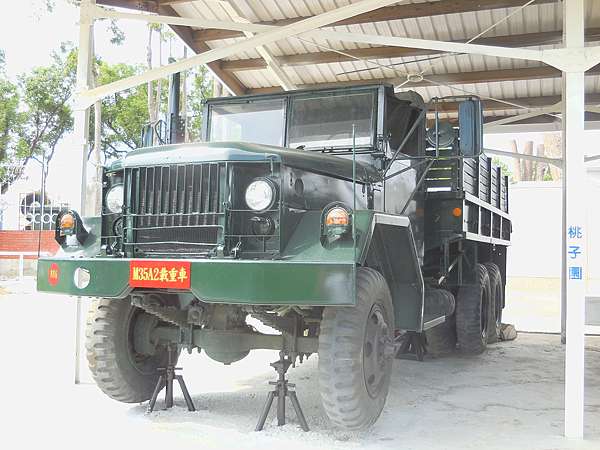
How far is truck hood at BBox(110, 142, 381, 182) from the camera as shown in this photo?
413cm

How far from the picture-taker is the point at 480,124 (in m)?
4.71

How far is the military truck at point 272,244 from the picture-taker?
12.5ft

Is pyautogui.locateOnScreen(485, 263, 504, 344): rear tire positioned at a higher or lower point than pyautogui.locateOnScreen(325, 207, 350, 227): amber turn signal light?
lower

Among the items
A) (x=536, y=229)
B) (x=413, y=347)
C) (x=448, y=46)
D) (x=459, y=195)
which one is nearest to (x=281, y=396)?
(x=459, y=195)

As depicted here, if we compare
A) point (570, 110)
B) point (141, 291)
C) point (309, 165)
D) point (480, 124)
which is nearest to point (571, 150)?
point (570, 110)

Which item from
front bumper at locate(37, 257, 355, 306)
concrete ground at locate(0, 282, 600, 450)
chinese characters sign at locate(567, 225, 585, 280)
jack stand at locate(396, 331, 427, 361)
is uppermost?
chinese characters sign at locate(567, 225, 585, 280)

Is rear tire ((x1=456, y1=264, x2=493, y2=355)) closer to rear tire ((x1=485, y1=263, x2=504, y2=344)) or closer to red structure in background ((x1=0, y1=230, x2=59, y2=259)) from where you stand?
rear tire ((x1=485, y1=263, x2=504, y2=344))

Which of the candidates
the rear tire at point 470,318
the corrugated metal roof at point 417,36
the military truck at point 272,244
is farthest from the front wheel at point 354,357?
the corrugated metal roof at point 417,36

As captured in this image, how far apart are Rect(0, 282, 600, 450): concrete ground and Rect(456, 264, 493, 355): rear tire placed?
0.63ft

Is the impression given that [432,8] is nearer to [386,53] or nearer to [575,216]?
[386,53]

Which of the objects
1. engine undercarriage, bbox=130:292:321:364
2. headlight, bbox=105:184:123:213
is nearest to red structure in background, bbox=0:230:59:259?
headlight, bbox=105:184:123:213

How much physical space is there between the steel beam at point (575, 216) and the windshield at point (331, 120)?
1.48m

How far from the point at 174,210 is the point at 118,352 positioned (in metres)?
1.28

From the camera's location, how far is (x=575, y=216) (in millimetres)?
4598
